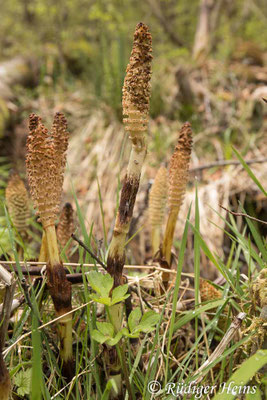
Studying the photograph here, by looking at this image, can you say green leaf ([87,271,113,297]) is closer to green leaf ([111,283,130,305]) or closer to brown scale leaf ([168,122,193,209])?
green leaf ([111,283,130,305])

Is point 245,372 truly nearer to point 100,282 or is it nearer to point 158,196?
point 100,282

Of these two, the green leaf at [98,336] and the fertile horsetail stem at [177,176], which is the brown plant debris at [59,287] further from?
the fertile horsetail stem at [177,176]

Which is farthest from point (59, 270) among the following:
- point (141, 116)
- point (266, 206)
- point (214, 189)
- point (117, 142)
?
point (117, 142)

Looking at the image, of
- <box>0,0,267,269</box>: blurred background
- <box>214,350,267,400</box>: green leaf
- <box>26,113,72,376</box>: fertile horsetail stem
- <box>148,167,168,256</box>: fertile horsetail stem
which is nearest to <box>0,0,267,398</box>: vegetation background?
<box>0,0,267,269</box>: blurred background

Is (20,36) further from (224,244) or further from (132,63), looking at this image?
(132,63)

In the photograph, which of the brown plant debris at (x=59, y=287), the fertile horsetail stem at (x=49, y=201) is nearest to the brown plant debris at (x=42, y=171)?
the fertile horsetail stem at (x=49, y=201)

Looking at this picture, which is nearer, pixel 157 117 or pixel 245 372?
pixel 245 372

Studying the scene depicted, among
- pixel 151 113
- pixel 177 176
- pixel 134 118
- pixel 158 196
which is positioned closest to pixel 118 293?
pixel 134 118
